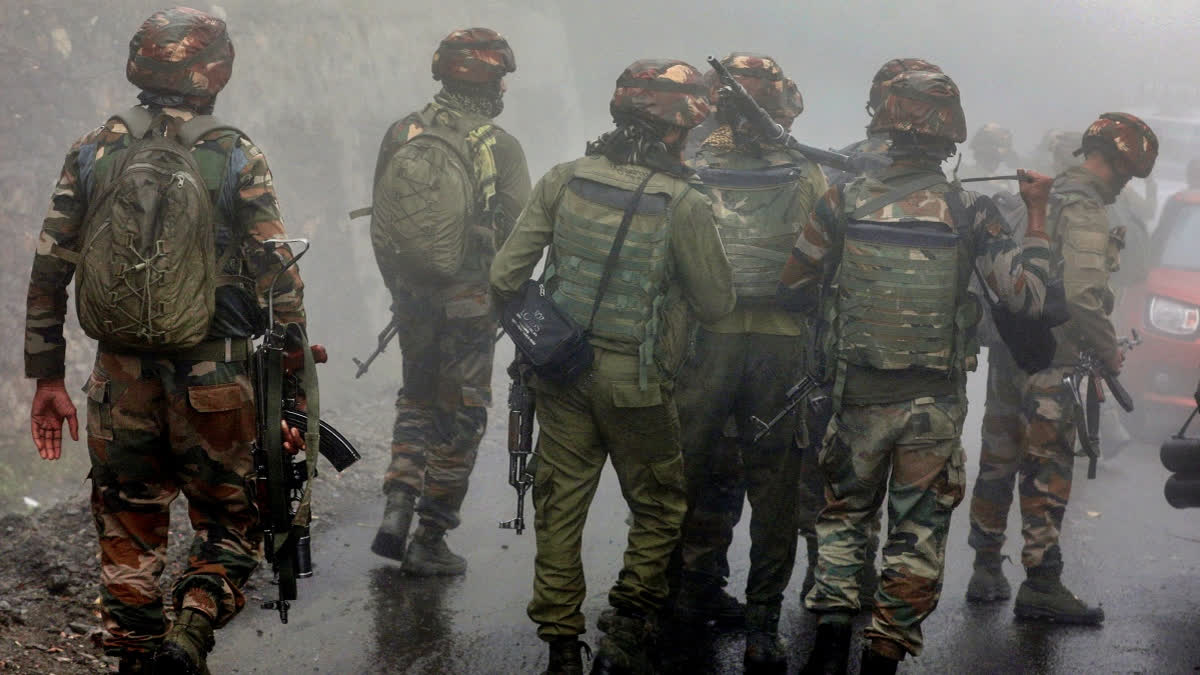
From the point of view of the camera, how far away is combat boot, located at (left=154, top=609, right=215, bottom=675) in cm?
343

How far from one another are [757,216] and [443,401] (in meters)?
1.83

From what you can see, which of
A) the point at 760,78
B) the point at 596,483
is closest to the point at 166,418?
the point at 596,483

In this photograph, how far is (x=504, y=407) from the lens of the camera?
9.32 m

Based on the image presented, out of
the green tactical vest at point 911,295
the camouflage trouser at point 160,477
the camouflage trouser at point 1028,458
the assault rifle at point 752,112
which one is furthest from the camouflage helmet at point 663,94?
the camouflage trouser at point 1028,458

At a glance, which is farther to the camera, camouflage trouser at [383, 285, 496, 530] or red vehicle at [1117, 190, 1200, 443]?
red vehicle at [1117, 190, 1200, 443]

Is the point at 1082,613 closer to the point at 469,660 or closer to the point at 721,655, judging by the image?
the point at 721,655

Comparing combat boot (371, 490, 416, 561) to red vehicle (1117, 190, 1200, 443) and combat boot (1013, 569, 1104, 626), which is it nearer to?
combat boot (1013, 569, 1104, 626)

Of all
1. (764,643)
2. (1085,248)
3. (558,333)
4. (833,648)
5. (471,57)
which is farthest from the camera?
Result: (471,57)

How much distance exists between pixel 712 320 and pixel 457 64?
6.62ft

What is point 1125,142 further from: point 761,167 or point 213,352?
point 213,352

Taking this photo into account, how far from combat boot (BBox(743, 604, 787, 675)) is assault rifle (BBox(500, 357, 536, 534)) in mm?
1009

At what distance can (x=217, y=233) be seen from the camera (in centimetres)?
373

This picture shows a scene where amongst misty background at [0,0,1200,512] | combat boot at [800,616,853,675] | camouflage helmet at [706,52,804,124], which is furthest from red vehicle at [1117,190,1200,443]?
→ combat boot at [800,616,853,675]

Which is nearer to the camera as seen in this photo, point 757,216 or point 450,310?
point 757,216
